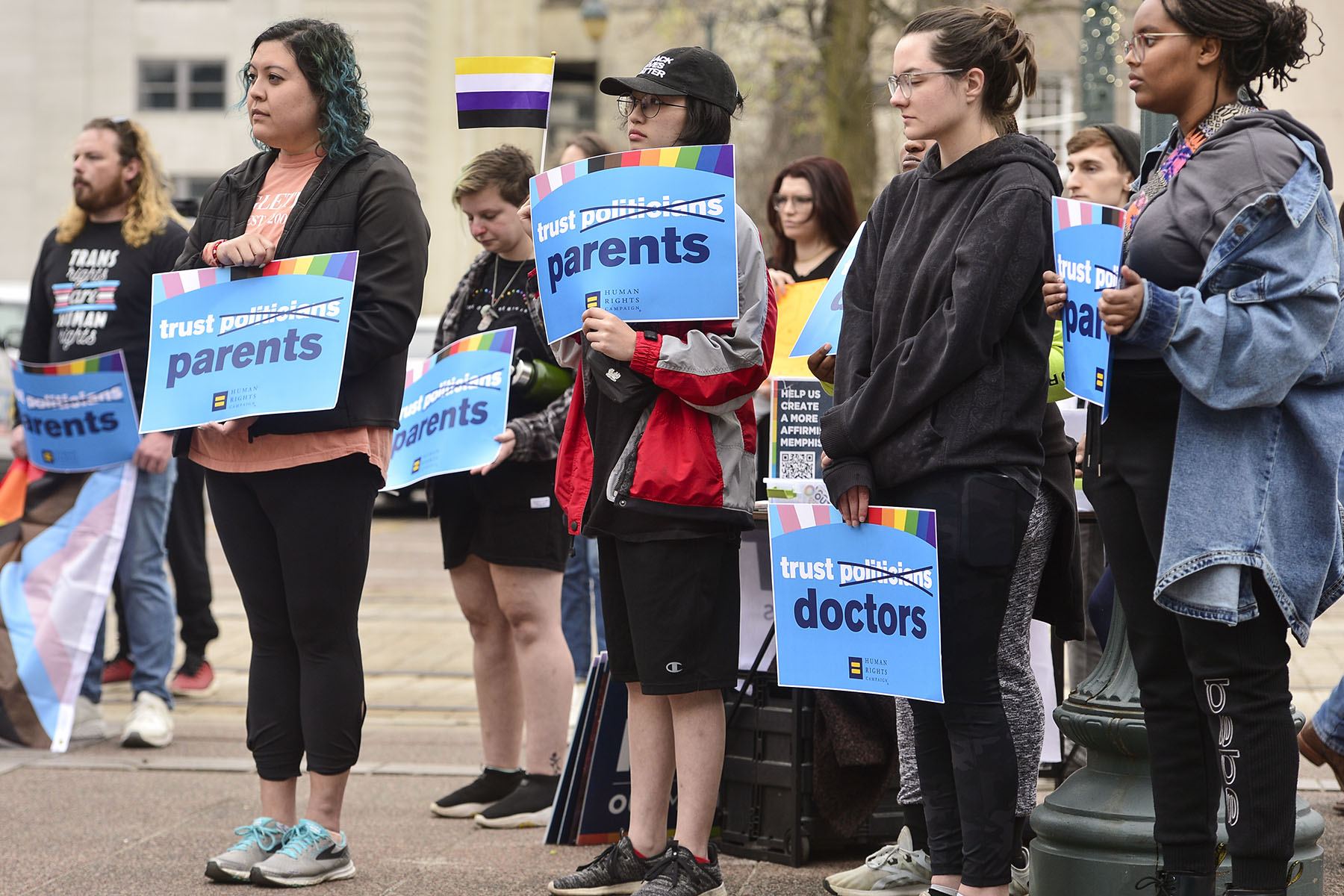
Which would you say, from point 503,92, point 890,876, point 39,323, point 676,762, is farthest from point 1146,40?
point 39,323

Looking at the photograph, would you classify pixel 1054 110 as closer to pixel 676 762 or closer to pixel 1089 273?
pixel 676 762

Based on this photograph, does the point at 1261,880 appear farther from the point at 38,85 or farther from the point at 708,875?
the point at 38,85

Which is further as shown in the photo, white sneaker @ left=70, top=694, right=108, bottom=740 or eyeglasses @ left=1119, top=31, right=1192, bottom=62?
white sneaker @ left=70, top=694, right=108, bottom=740

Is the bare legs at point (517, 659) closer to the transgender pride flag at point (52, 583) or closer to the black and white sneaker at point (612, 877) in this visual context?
the black and white sneaker at point (612, 877)

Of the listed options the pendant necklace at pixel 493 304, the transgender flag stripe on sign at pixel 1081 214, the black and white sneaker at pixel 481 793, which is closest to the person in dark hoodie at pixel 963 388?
the transgender flag stripe on sign at pixel 1081 214

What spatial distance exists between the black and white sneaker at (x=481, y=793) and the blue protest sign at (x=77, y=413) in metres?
2.13

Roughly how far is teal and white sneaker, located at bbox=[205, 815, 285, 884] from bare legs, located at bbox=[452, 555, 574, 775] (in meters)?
0.98

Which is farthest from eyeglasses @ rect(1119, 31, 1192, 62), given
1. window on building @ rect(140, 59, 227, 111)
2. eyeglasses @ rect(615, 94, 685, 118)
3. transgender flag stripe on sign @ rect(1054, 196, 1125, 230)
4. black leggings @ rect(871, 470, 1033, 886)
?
window on building @ rect(140, 59, 227, 111)

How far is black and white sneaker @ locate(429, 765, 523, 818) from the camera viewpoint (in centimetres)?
507

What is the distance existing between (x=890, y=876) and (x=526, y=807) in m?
1.42

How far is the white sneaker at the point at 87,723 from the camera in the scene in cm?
617

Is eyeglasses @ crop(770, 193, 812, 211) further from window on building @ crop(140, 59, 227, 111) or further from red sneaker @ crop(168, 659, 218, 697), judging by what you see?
window on building @ crop(140, 59, 227, 111)

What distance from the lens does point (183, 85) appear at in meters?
35.0

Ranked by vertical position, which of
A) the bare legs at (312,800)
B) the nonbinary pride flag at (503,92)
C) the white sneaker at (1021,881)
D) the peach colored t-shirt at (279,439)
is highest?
the nonbinary pride flag at (503,92)
